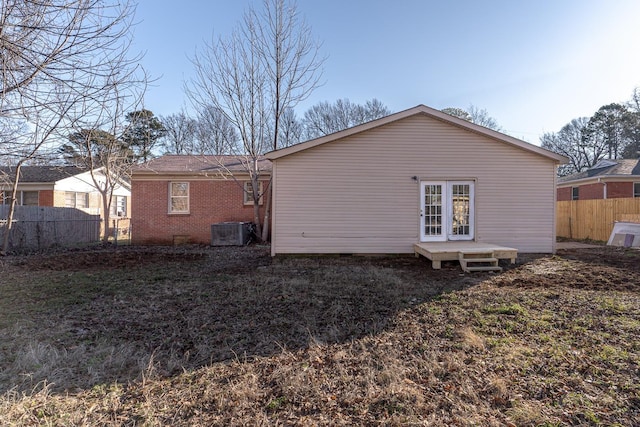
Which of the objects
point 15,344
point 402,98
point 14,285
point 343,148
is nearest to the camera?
point 15,344

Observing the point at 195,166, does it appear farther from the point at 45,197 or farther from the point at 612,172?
the point at 612,172

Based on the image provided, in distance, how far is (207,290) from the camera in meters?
5.45

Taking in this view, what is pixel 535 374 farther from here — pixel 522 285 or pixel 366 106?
pixel 366 106

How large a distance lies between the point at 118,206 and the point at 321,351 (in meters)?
21.6

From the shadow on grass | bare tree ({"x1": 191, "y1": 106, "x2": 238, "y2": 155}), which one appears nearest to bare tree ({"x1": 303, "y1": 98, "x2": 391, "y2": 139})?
bare tree ({"x1": 191, "y1": 106, "x2": 238, "y2": 155})

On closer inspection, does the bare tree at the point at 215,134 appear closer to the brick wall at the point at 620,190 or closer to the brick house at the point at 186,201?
the brick house at the point at 186,201

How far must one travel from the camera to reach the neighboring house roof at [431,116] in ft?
28.1

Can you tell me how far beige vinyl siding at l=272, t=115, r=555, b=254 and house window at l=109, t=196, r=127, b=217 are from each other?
16231mm

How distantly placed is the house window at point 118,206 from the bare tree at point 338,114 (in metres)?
17.0

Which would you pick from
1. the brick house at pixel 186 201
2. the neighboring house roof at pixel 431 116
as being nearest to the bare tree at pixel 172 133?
the brick house at pixel 186 201

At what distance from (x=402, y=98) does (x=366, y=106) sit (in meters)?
10.5

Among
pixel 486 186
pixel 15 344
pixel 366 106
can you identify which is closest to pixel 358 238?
→ pixel 486 186

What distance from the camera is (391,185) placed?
8828mm

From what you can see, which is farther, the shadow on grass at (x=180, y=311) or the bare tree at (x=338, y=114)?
the bare tree at (x=338, y=114)
